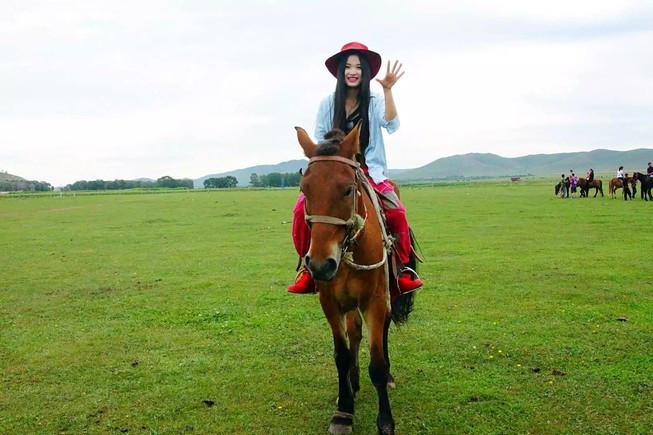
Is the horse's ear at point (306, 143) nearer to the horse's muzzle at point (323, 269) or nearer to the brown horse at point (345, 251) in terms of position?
the brown horse at point (345, 251)

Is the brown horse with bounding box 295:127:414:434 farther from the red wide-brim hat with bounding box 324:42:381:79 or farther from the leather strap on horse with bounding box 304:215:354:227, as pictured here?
the red wide-brim hat with bounding box 324:42:381:79

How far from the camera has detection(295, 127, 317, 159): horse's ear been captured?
154 inches

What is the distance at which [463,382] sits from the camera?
5223 millimetres

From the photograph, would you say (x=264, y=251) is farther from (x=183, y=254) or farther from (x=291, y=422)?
(x=291, y=422)

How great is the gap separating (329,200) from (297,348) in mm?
3333

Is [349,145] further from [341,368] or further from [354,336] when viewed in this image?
[354,336]

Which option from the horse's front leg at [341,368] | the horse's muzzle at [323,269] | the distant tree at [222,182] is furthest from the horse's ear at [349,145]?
the distant tree at [222,182]

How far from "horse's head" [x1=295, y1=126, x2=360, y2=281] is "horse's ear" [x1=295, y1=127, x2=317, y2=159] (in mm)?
26

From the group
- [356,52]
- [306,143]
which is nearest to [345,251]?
[306,143]

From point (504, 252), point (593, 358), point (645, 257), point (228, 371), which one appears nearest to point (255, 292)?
point (228, 371)

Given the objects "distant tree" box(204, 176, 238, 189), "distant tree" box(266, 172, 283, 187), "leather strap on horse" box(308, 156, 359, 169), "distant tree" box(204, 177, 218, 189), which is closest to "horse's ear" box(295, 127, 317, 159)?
"leather strap on horse" box(308, 156, 359, 169)

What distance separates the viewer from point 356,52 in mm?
4758

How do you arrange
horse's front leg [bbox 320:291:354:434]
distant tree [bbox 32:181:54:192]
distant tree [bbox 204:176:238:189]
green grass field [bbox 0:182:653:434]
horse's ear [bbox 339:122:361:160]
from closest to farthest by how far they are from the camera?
horse's ear [bbox 339:122:361:160]
horse's front leg [bbox 320:291:354:434]
green grass field [bbox 0:182:653:434]
distant tree [bbox 32:181:54:192]
distant tree [bbox 204:176:238:189]

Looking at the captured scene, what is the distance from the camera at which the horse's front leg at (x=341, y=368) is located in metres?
4.39
